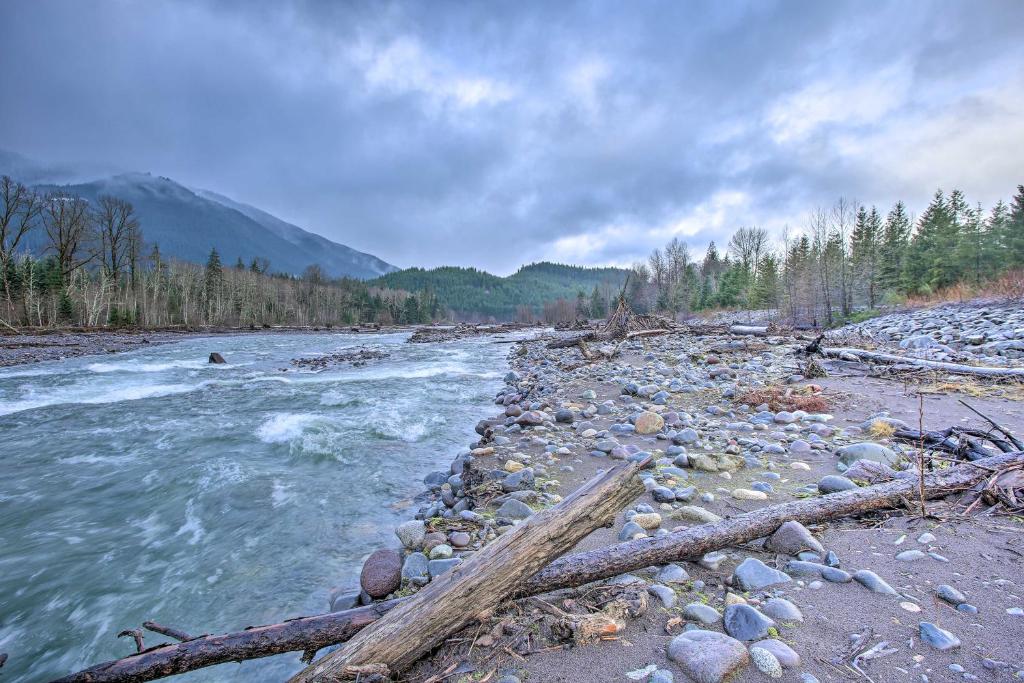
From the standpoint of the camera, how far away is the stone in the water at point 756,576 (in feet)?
6.45

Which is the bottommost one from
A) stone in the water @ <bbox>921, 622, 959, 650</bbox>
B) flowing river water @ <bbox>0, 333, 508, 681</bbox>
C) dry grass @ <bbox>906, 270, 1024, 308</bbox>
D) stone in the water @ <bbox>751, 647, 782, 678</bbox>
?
flowing river water @ <bbox>0, 333, 508, 681</bbox>

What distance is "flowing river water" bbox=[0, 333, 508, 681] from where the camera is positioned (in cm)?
287

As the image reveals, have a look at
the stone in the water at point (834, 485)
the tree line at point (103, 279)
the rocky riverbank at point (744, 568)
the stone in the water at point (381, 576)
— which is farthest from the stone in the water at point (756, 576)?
the tree line at point (103, 279)

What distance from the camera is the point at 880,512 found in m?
2.56

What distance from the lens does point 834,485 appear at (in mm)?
2977

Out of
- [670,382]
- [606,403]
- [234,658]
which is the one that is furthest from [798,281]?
[234,658]

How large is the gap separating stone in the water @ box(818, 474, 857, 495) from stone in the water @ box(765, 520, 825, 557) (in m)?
0.89

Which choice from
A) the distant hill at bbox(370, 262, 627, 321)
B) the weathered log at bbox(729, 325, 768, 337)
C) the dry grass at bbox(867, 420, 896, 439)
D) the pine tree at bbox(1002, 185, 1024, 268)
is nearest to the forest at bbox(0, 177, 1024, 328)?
the pine tree at bbox(1002, 185, 1024, 268)

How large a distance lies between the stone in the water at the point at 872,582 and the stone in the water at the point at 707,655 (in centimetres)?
84

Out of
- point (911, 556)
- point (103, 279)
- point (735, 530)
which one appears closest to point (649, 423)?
point (735, 530)

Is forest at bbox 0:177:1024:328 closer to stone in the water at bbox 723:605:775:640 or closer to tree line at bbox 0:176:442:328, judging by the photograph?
tree line at bbox 0:176:442:328

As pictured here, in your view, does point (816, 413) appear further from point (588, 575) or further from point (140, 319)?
point (140, 319)

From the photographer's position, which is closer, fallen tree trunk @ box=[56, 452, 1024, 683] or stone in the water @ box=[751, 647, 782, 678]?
stone in the water @ box=[751, 647, 782, 678]

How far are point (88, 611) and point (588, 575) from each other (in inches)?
146
